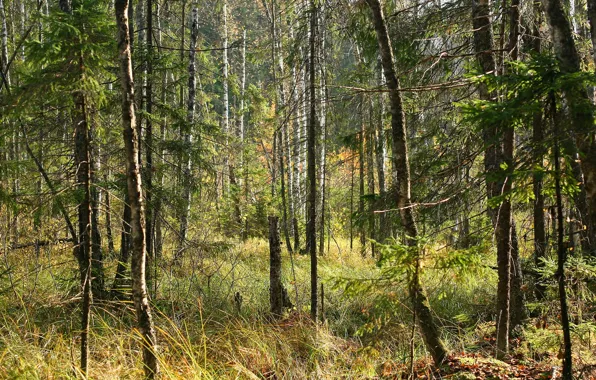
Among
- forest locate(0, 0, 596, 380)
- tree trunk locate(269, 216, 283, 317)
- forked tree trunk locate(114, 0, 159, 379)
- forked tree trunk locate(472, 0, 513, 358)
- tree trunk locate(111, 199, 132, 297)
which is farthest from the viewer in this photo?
tree trunk locate(269, 216, 283, 317)

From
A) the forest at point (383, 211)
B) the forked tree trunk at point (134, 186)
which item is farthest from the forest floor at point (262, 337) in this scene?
the forked tree trunk at point (134, 186)

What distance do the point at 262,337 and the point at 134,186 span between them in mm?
3034

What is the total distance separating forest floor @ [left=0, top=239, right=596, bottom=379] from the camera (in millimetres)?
4055

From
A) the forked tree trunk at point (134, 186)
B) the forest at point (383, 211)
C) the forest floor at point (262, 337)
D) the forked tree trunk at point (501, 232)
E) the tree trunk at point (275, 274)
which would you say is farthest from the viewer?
the tree trunk at point (275, 274)

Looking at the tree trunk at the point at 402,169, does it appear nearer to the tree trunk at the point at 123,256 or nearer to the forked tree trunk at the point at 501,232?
the forked tree trunk at the point at 501,232

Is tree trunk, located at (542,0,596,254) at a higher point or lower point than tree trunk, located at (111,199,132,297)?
higher

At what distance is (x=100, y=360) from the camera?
191 inches

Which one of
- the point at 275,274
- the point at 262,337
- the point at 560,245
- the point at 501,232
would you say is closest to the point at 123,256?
the point at 275,274

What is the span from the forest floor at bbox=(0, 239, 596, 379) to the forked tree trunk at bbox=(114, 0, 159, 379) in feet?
0.63

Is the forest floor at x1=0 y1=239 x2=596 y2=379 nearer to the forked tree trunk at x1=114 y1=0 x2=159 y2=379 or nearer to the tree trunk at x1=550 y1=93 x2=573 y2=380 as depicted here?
the forked tree trunk at x1=114 y1=0 x2=159 y2=379

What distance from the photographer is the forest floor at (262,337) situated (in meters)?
4.05

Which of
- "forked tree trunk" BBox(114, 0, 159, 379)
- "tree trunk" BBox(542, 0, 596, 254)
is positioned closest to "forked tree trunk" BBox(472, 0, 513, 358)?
"tree trunk" BBox(542, 0, 596, 254)

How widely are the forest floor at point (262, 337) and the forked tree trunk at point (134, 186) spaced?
0.19 meters

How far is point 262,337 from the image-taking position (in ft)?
18.9
